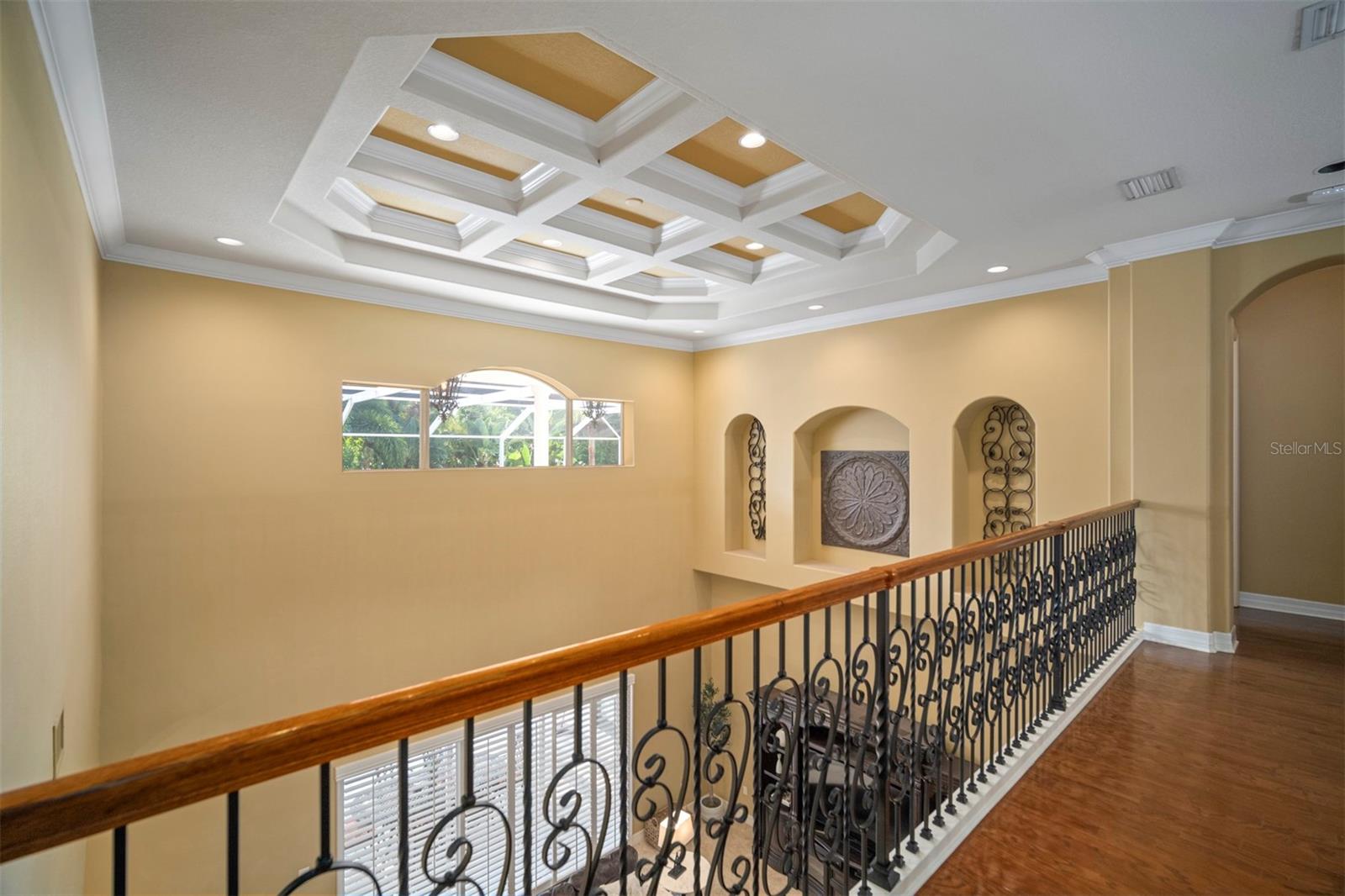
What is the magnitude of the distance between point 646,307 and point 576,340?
2.55 feet

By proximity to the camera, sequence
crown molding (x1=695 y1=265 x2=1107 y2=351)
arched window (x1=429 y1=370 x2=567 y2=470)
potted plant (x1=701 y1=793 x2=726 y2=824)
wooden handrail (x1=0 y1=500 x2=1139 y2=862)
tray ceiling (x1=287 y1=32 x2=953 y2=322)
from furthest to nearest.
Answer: potted plant (x1=701 y1=793 x2=726 y2=824), arched window (x1=429 y1=370 x2=567 y2=470), crown molding (x1=695 y1=265 x2=1107 y2=351), tray ceiling (x1=287 y1=32 x2=953 y2=322), wooden handrail (x1=0 y1=500 x2=1139 y2=862)

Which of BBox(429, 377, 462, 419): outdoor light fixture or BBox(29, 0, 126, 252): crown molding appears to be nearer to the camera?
BBox(29, 0, 126, 252): crown molding

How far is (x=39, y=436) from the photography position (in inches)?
83.2

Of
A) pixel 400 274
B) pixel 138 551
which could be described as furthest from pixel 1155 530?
pixel 138 551

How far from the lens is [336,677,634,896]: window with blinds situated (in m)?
4.87

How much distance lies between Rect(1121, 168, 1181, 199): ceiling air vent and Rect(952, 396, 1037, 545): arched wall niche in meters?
2.04

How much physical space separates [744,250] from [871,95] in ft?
9.04

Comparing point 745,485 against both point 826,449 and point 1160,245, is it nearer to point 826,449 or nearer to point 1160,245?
point 826,449

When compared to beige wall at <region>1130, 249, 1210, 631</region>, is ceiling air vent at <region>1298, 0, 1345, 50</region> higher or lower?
higher

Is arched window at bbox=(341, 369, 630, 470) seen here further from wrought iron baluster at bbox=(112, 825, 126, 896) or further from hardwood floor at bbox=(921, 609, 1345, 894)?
hardwood floor at bbox=(921, 609, 1345, 894)

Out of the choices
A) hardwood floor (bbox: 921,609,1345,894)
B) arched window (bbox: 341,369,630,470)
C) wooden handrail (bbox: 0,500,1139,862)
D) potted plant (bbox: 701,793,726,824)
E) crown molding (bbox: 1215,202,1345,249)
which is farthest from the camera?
potted plant (bbox: 701,793,726,824)

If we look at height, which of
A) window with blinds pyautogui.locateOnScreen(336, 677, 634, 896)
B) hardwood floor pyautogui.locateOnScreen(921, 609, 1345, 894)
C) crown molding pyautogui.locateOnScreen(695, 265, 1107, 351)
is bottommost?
window with blinds pyautogui.locateOnScreen(336, 677, 634, 896)

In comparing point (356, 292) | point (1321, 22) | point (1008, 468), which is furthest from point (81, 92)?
point (1008, 468)

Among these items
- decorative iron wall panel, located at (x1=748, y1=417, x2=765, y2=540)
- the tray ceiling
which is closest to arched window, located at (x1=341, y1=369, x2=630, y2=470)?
the tray ceiling
